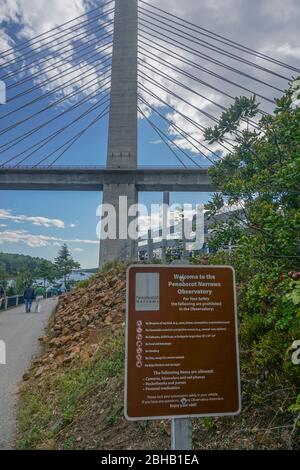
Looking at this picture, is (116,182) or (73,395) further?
(116,182)

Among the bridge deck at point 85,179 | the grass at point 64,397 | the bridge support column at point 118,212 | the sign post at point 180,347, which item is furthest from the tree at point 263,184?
the bridge deck at point 85,179

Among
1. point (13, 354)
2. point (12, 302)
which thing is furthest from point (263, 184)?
point (12, 302)

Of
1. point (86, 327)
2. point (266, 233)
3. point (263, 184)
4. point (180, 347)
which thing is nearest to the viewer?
point (180, 347)

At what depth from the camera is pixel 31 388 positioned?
6953 millimetres

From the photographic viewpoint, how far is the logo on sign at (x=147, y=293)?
2634 mm

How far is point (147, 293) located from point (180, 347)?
413 millimetres

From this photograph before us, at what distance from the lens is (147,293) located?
267cm

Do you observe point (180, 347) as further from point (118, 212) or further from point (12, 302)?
point (118, 212)

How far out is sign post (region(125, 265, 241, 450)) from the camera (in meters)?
2.53

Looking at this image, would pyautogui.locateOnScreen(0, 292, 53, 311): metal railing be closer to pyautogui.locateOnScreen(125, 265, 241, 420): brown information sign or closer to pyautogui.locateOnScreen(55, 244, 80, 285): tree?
pyautogui.locateOnScreen(125, 265, 241, 420): brown information sign

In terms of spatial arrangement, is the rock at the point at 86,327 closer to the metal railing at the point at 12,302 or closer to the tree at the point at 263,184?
the tree at the point at 263,184

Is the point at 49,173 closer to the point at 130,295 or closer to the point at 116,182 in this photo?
the point at 116,182

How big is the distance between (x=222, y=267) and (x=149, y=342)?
0.75m
